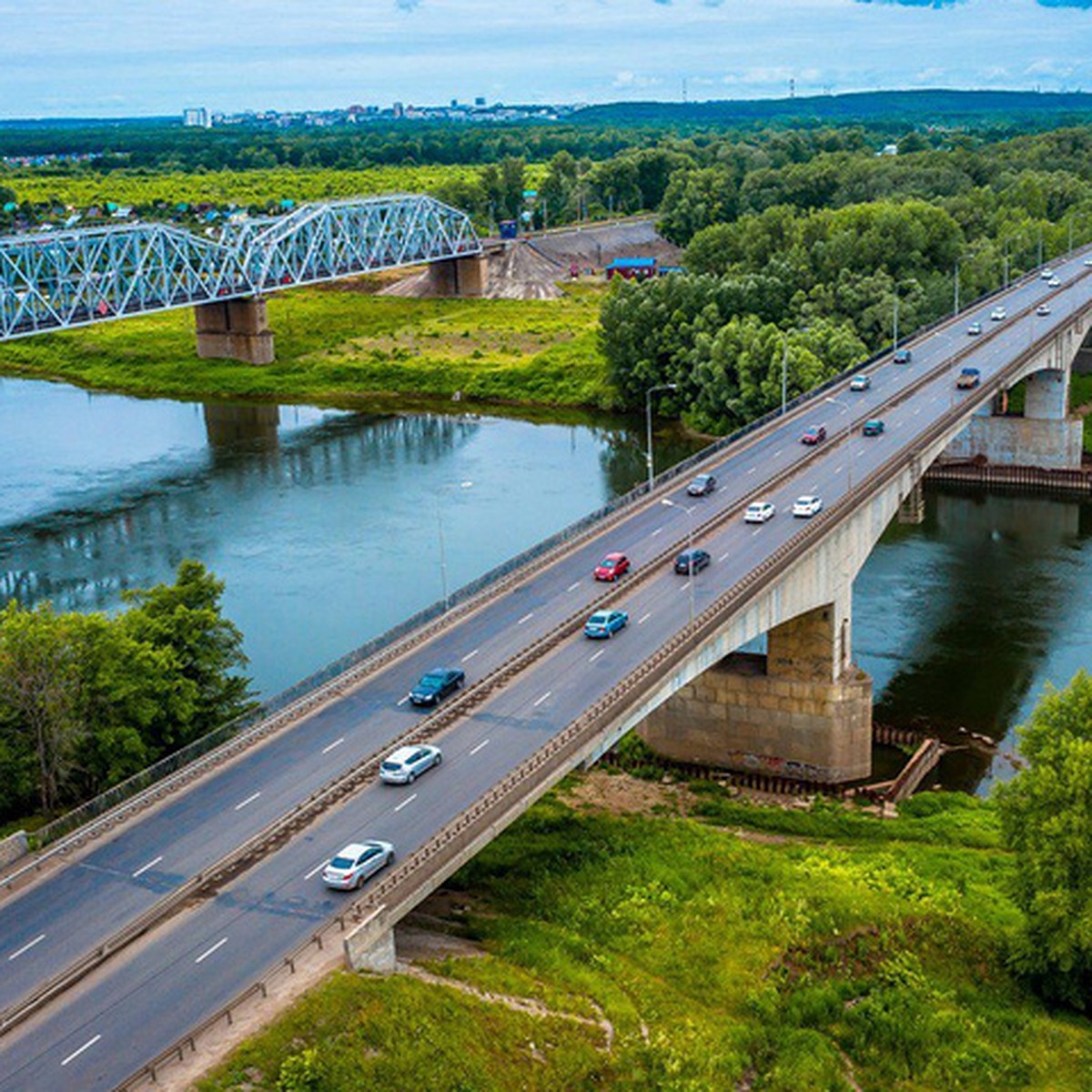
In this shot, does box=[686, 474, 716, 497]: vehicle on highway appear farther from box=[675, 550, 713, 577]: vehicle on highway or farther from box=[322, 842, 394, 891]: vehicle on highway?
box=[322, 842, 394, 891]: vehicle on highway

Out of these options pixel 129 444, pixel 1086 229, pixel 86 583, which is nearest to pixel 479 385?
pixel 129 444

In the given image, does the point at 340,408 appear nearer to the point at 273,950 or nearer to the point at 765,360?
the point at 765,360

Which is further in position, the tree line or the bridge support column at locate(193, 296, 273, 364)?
the bridge support column at locate(193, 296, 273, 364)

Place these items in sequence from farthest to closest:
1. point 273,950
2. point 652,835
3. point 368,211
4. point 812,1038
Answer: point 368,211
point 652,835
point 812,1038
point 273,950

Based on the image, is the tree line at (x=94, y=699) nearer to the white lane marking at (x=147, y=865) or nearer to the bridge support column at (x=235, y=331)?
the white lane marking at (x=147, y=865)

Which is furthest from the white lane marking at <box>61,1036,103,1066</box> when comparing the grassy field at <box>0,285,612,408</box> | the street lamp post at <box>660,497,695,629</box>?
the grassy field at <box>0,285,612,408</box>
